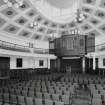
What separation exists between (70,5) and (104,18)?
798 cm

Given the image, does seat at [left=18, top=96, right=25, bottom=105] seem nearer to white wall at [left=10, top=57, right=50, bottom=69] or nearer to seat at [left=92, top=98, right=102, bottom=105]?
seat at [left=92, top=98, right=102, bottom=105]

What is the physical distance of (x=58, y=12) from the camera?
28.3 metres

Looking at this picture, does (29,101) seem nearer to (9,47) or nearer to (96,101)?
(96,101)

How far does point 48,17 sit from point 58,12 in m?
4.48

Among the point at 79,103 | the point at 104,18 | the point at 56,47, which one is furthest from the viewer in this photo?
the point at 104,18

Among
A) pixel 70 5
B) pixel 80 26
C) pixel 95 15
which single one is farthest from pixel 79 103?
pixel 70 5

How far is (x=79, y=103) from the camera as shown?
834cm

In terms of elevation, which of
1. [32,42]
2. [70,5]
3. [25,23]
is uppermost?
[70,5]

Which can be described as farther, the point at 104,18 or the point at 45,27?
the point at 45,27

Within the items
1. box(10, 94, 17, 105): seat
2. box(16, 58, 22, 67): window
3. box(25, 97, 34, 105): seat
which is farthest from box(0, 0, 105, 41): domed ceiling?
box(25, 97, 34, 105): seat

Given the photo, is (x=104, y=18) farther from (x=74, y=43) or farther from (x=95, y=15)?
(x=74, y=43)

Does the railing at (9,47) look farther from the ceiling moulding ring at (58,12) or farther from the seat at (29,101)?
the seat at (29,101)

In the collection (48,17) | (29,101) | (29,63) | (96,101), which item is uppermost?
(48,17)

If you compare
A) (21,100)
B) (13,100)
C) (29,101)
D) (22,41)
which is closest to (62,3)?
(22,41)
